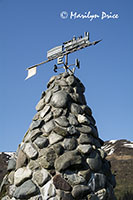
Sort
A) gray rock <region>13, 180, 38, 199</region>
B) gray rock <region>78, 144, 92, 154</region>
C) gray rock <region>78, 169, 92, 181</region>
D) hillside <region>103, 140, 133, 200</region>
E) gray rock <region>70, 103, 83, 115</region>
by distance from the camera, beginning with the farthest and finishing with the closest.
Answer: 1. hillside <region>103, 140, 133, 200</region>
2. gray rock <region>70, 103, 83, 115</region>
3. gray rock <region>78, 144, 92, 154</region>
4. gray rock <region>78, 169, 92, 181</region>
5. gray rock <region>13, 180, 38, 199</region>

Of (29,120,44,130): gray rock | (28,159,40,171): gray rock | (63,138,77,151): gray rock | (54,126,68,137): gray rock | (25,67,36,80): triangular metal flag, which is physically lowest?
(28,159,40,171): gray rock

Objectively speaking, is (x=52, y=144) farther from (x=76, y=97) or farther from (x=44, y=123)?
(x=76, y=97)

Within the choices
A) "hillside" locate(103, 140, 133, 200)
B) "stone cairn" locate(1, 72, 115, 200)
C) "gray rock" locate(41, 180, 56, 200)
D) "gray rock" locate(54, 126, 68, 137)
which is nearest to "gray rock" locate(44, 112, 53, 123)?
"stone cairn" locate(1, 72, 115, 200)

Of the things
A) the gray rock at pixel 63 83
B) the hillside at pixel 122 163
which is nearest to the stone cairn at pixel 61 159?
the gray rock at pixel 63 83

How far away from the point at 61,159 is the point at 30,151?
68cm

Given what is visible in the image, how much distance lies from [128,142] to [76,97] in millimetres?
23622

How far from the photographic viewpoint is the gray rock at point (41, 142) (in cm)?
472

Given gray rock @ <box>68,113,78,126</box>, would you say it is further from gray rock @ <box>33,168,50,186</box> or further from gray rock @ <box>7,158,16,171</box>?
gray rock @ <box>7,158,16,171</box>

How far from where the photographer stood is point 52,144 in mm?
4699

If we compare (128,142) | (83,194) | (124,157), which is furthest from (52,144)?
(128,142)

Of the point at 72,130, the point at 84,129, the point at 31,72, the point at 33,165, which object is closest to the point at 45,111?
the point at 72,130

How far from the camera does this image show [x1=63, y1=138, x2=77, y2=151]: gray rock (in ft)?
15.2

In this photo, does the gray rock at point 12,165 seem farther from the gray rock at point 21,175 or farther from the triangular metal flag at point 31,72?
the triangular metal flag at point 31,72

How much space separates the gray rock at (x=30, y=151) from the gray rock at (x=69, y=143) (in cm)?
58
